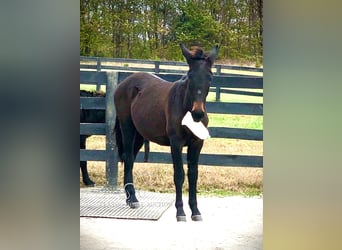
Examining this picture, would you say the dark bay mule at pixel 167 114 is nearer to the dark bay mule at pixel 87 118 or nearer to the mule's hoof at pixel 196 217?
the mule's hoof at pixel 196 217

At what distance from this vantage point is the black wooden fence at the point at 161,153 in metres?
3.08

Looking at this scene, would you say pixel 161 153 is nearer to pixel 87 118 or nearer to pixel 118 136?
pixel 118 136

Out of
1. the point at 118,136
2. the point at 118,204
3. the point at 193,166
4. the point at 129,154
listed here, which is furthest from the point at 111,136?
the point at 193,166

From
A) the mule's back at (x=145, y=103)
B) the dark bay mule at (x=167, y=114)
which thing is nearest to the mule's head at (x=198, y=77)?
the dark bay mule at (x=167, y=114)

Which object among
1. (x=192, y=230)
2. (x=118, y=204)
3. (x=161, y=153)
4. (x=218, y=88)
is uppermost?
(x=218, y=88)

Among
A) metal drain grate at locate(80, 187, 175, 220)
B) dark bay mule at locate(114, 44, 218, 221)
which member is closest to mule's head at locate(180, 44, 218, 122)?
dark bay mule at locate(114, 44, 218, 221)

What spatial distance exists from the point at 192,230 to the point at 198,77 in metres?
0.83

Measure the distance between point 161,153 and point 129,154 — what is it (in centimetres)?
18

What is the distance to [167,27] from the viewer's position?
10.1 feet

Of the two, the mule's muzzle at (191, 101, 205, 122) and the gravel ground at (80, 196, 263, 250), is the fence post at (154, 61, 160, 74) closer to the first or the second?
the mule's muzzle at (191, 101, 205, 122)

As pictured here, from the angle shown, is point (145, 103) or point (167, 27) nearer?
point (167, 27)

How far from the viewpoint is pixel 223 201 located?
3.08 metres

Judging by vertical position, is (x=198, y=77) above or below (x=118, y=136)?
above
